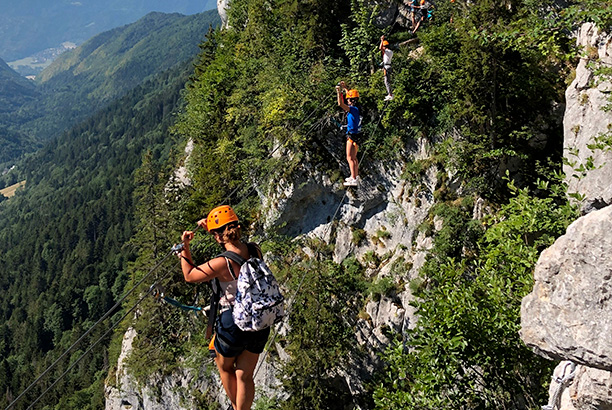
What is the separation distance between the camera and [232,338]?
5.18 m

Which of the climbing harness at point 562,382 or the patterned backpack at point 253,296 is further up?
the patterned backpack at point 253,296

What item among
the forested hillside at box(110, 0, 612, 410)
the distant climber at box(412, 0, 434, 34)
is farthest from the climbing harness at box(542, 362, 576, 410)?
the distant climber at box(412, 0, 434, 34)

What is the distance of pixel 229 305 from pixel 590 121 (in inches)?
397

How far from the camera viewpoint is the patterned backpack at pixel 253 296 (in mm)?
4930

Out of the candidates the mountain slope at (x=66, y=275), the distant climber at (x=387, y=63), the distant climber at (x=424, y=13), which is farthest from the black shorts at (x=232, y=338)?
the mountain slope at (x=66, y=275)

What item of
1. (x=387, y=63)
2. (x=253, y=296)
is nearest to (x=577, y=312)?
(x=253, y=296)

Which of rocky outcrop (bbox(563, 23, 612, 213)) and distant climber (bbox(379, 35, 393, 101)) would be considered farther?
distant climber (bbox(379, 35, 393, 101))

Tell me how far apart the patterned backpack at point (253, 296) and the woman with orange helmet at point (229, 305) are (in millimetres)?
118

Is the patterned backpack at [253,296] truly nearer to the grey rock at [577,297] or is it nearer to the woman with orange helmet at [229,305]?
the woman with orange helmet at [229,305]

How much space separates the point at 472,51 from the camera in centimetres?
1348

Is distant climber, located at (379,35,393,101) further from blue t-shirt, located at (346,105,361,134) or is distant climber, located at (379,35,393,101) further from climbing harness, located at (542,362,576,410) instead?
climbing harness, located at (542,362,576,410)

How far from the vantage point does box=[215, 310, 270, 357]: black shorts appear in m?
5.19

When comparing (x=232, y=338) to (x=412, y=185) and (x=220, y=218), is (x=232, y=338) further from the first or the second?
(x=412, y=185)

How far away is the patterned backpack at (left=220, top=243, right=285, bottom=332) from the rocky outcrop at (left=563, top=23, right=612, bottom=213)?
6810 mm
